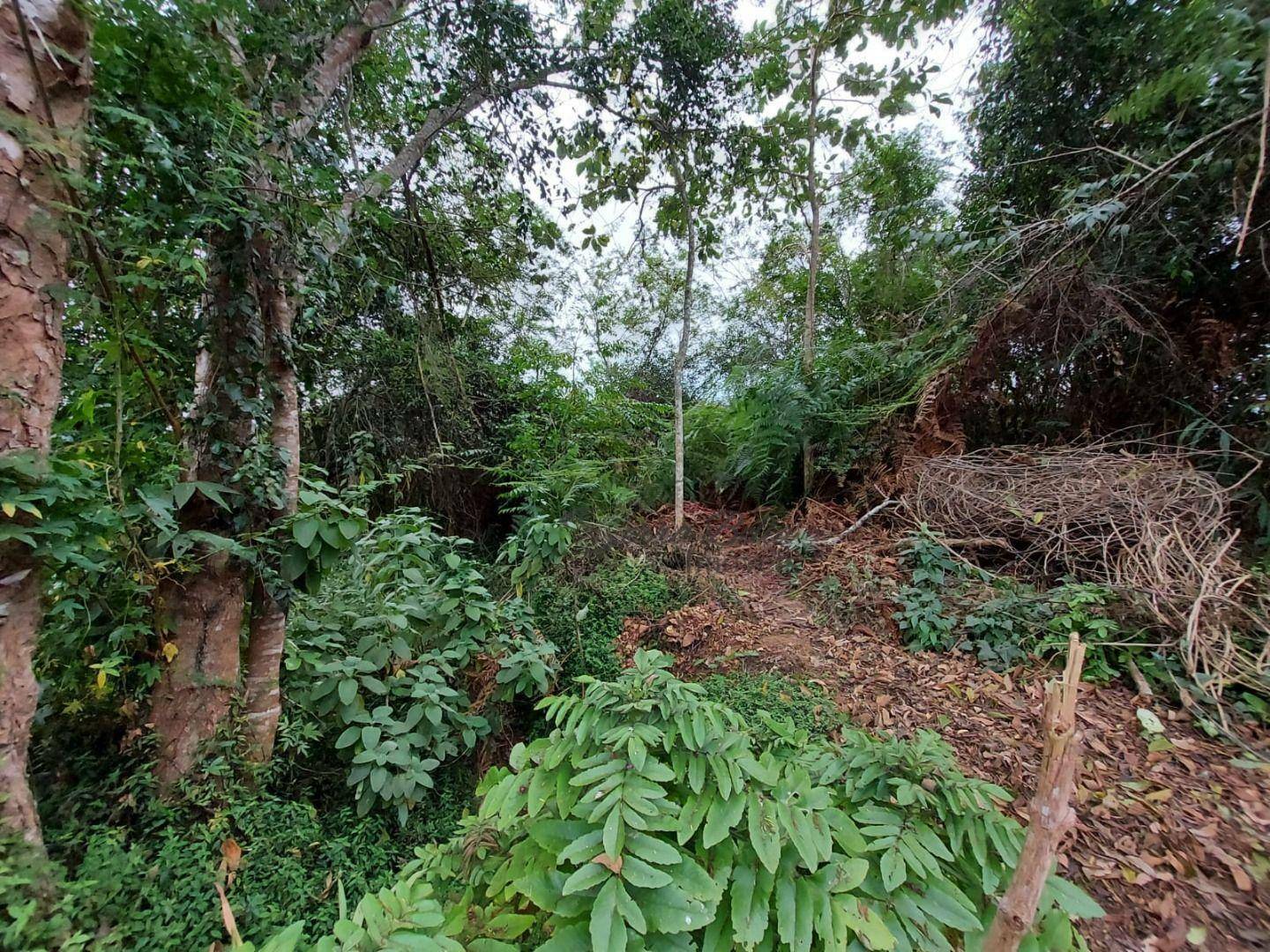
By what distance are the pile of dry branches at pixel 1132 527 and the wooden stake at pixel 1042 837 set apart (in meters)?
2.15

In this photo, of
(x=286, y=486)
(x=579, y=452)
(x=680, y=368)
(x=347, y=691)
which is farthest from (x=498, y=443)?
(x=347, y=691)

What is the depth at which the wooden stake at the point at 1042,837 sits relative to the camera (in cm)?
80

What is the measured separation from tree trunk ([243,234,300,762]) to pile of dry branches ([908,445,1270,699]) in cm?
395

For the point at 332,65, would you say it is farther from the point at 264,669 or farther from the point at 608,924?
the point at 608,924

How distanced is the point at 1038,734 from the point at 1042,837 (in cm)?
165

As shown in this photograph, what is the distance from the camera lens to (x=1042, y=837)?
2.66 feet

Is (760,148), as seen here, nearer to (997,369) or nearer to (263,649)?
(997,369)

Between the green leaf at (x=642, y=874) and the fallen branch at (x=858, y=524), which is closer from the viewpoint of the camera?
the green leaf at (x=642, y=874)

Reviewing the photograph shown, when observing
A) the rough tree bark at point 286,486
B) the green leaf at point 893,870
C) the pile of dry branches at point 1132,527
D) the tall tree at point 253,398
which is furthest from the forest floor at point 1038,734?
the tall tree at point 253,398

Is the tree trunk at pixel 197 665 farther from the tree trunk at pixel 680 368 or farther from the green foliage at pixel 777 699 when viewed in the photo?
the tree trunk at pixel 680 368

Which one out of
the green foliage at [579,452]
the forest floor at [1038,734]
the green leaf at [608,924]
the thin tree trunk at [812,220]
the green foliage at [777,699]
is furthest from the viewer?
the thin tree trunk at [812,220]

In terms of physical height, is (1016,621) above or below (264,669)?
below

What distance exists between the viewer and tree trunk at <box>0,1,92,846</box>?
107cm

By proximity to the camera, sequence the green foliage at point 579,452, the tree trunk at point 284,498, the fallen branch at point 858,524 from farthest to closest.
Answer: the green foliage at point 579,452
the fallen branch at point 858,524
the tree trunk at point 284,498
